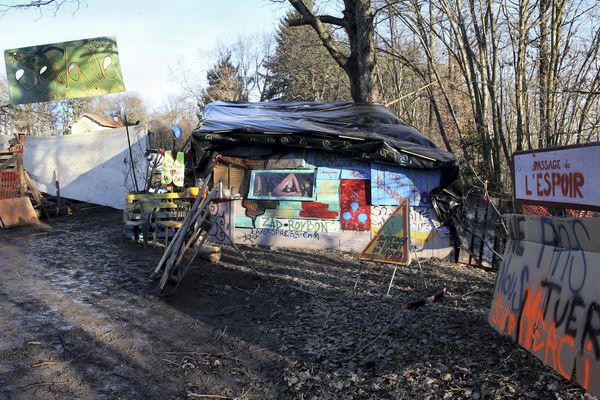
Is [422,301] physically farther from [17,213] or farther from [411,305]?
[17,213]

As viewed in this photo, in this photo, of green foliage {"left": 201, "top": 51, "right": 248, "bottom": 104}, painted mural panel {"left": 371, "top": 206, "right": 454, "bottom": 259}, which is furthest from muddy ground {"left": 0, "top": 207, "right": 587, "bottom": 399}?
green foliage {"left": 201, "top": 51, "right": 248, "bottom": 104}

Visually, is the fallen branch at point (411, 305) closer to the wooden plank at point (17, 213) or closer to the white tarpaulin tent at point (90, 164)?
the white tarpaulin tent at point (90, 164)

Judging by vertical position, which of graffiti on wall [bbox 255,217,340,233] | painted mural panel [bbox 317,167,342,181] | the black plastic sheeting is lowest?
graffiti on wall [bbox 255,217,340,233]

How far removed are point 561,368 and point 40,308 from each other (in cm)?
557

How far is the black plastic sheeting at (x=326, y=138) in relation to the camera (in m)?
9.62

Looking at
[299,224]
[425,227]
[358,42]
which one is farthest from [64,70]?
[425,227]

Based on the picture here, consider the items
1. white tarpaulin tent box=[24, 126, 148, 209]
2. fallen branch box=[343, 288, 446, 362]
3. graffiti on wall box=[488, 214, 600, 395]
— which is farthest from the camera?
white tarpaulin tent box=[24, 126, 148, 209]

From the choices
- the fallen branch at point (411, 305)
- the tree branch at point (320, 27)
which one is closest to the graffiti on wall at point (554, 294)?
the fallen branch at point (411, 305)

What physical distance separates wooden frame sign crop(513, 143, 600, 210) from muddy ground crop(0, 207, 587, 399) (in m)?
1.35

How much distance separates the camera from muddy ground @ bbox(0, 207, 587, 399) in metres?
3.89

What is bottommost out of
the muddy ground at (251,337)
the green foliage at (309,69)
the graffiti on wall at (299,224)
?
the muddy ground at (251,337)

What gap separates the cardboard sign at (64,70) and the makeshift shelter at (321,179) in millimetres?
4961

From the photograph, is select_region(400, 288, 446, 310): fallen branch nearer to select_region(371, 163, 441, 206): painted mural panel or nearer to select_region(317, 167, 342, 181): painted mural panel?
select_region(371, 163, 441, 206): painted mural panel

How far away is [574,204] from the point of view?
3.41 meters
